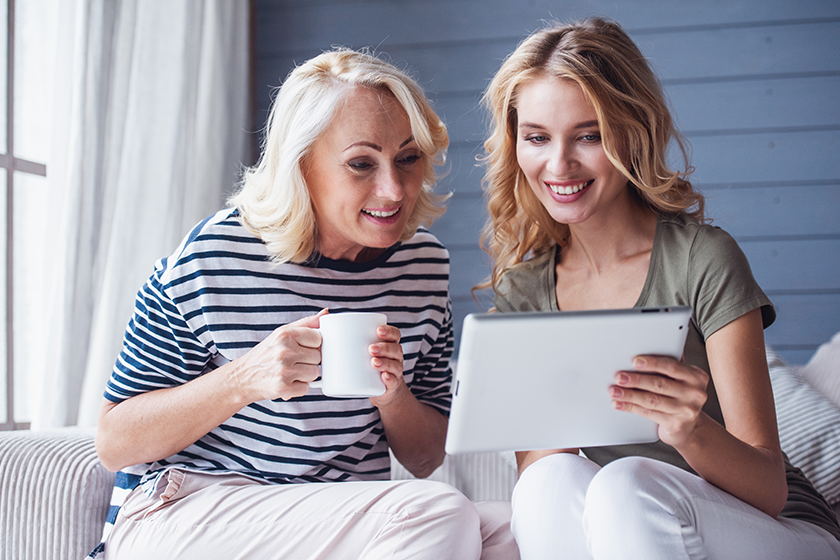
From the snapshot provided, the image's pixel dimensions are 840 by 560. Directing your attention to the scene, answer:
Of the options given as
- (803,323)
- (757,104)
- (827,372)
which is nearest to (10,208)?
(827,372)

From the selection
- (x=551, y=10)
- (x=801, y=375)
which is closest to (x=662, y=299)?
(x=801, y=375)

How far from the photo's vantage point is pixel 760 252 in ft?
7.22

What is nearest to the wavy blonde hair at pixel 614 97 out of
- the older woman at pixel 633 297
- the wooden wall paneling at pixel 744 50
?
the older woman at pixel 633 297

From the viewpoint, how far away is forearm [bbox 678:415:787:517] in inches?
33.5

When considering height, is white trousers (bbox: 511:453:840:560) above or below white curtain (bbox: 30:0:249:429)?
below

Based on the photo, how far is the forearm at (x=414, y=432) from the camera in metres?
1.14

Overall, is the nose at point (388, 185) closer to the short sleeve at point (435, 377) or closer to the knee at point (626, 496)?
the short sleeve at point (435, 377)

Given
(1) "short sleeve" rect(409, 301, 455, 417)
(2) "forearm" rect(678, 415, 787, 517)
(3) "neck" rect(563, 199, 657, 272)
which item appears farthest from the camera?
(1) "short sleeve" rect(409, 301, 455, 417)

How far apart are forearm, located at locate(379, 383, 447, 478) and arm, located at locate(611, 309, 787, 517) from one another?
0.44 meters

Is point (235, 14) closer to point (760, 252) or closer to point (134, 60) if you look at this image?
point (134, 60)

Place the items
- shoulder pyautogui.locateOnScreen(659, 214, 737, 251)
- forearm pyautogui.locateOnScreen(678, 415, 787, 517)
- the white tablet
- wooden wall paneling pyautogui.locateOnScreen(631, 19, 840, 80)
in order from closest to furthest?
the white tablet, forearm pyautogui.locateOnScreen(678, 415, 787, 517), shoulder pyautogui.locateOnScreen(659, 214, 737, 251), wooden wall paneling pyautogui.locateOnScreen(631, 19, 840, 80)

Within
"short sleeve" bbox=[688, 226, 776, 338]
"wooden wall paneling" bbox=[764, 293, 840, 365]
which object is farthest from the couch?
"wooden wall paneling" bbox=[764, 293, 840, 365]

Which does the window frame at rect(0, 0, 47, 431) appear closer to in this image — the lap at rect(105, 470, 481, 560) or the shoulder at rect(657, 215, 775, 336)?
the lap at rect(105, 470, 481, 560)

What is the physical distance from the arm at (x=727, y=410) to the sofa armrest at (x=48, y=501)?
856 millimetres
